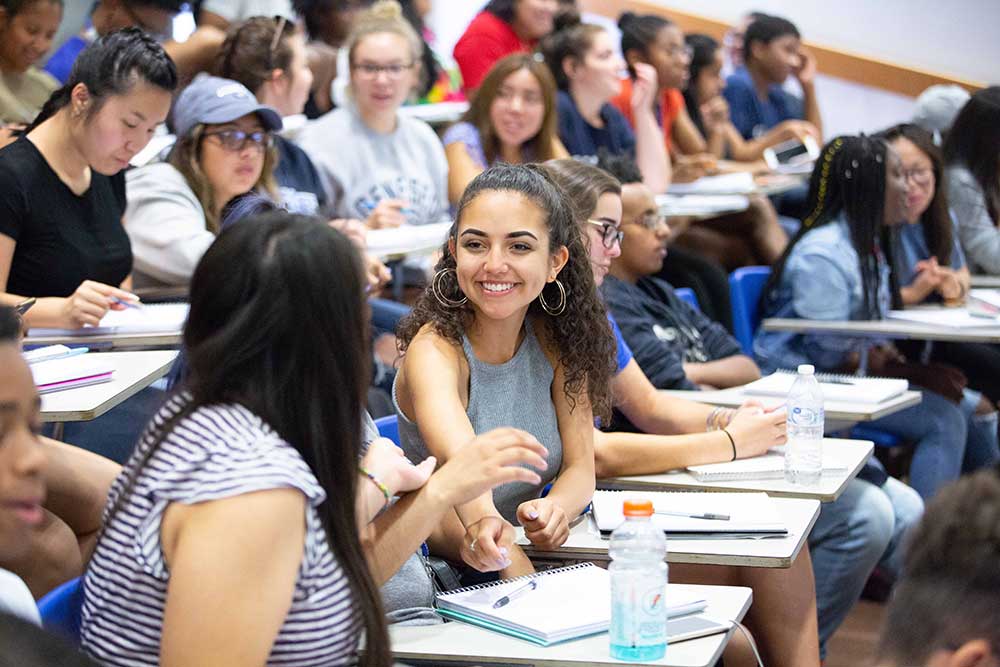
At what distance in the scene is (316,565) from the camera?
1479 mm

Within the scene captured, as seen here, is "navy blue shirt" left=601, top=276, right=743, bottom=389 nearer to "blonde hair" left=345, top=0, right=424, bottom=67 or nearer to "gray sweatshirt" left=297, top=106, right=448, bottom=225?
"gray sweatshirt" left=297, top=106, right=448, bottom=225

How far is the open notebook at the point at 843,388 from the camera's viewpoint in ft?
10.1

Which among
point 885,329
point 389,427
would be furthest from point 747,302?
point 389,427

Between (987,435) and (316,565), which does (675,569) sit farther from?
(987,435)

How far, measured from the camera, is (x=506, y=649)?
67.3 inches

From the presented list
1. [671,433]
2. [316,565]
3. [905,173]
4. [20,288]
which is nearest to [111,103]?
[20,288]

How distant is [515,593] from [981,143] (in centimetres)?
373

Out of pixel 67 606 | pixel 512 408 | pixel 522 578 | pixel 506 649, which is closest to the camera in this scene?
pixel 67 606

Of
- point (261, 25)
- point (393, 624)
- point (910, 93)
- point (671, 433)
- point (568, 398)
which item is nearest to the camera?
point (393, 624)

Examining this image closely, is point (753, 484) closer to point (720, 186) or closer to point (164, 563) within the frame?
point (164, 563)

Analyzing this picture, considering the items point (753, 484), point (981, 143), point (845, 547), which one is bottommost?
point (845, 547)

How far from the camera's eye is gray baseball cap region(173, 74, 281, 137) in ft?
11.3

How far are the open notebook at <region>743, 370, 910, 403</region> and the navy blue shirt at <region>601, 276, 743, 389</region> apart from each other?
0.70 feet

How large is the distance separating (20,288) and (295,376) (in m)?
Result: 1.70
